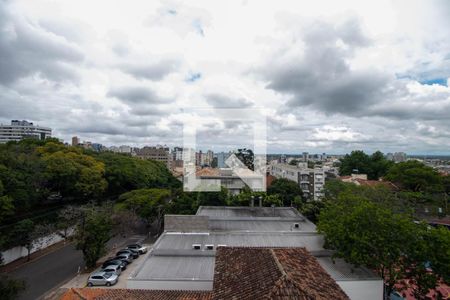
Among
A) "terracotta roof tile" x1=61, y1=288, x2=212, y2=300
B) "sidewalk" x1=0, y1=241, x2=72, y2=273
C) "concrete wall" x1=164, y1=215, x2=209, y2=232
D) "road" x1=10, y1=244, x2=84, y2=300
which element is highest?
"concrete wall" x1=164, y1=215, x2=209, y2=232

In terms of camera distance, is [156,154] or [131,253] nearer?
[131,253]

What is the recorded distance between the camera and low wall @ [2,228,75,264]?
37.9ft

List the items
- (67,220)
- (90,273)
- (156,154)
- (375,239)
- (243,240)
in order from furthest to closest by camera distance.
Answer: (156,154) < (67,220) < (90,273) < (243,240) < (375,239)

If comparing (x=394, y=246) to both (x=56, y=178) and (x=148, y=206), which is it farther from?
(x=56, y=178)

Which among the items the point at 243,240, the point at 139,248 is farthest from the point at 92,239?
the point at 243,240

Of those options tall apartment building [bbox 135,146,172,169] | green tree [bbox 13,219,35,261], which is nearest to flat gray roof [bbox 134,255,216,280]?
green tree [bbox 13,219,35,261]

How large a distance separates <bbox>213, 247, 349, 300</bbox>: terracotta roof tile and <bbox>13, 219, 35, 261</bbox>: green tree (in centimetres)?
1062

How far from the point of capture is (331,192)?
19.2 m

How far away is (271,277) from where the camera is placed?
4.55m

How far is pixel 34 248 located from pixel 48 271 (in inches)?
107

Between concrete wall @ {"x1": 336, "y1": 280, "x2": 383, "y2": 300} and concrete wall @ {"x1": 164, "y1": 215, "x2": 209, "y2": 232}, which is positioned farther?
concrete wall @ {"x1": 164, "y1": 215, "x2": 209, "y2": 232}

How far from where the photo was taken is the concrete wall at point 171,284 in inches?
288

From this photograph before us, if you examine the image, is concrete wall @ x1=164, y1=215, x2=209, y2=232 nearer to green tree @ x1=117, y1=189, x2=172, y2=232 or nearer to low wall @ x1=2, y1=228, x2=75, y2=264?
green tree @ x1=117, y1=189, x2=172, y2=232

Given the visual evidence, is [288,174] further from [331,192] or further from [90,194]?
[90,194]
